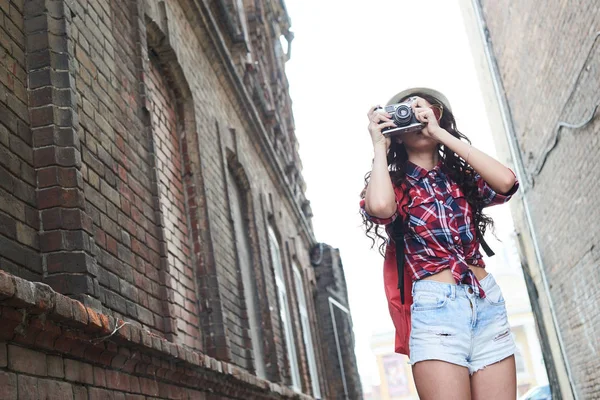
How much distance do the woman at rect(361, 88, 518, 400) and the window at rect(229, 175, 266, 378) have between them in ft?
17.2

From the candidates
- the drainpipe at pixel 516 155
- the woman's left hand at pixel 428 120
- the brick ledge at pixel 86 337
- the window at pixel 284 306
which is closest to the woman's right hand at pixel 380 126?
the woman's left hand at pixel 428 120

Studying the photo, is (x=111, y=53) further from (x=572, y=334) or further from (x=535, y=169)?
(x=572, y=334)

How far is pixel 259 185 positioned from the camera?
11.4m

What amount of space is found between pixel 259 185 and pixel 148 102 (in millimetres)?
5822

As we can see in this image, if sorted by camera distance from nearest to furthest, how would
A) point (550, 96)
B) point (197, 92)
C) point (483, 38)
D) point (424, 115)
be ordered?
point (424, 115)
point (197, 92)
point (550, 96)
point (483, 38)

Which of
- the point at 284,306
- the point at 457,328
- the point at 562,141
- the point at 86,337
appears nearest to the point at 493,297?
the point at 457,328

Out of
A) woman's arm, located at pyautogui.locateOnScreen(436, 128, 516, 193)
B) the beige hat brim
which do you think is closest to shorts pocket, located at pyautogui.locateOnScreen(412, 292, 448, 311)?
woman's arm, located at pyautogui.locateOnScreen(436, 128, 516, 193)

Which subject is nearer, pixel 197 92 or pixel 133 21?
pixel 133 21

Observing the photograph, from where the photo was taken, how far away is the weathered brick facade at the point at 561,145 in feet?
27.8

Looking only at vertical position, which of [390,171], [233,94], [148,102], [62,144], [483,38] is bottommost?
[390,171]

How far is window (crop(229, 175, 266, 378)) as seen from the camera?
8.72 meters

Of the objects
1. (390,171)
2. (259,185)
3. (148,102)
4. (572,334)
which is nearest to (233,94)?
(259,185)

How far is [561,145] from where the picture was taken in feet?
32.8

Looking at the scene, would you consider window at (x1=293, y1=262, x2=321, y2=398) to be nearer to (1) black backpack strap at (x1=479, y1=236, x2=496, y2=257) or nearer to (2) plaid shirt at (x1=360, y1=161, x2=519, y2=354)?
Answer: (1) black backpack strap at (x1=479, y1=236, x2=496, y2=257)
